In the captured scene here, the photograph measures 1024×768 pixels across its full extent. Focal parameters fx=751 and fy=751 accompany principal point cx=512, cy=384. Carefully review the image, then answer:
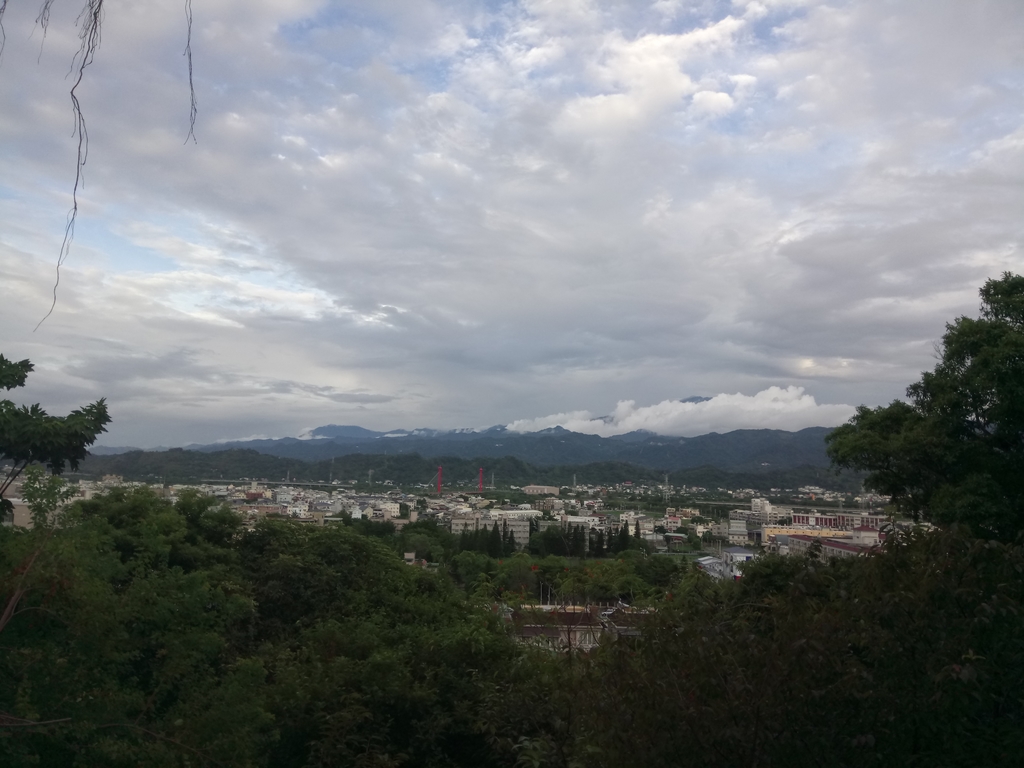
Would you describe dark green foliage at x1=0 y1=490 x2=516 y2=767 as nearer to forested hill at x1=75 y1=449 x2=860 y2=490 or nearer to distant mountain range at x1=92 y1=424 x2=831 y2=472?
forested hill at x1=75 y1=449 x2=860 y2=490

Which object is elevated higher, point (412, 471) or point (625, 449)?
point (625, 449)

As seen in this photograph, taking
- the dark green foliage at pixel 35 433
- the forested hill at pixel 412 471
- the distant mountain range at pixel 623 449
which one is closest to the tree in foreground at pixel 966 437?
the dark green foliage at pixel 35 433

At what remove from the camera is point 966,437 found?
27.9ft

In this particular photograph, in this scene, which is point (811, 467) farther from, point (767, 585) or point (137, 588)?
point (137, 588)

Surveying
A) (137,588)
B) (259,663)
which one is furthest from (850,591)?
(137,588)

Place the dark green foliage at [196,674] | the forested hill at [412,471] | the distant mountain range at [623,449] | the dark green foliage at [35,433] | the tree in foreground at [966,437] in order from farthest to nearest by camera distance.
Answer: the distant mountain range at [623,449], the forested hill at [412,471], the tree in foreground at [966,437], the dark green foliage at [35,433], the dark green foliage at [196,674]

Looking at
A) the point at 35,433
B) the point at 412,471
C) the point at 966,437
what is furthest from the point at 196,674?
the point at 412,471

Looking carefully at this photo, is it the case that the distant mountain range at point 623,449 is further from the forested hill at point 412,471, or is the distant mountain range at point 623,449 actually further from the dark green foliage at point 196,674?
the dark green foliage at point 196,674

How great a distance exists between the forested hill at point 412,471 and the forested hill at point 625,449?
4.15 m

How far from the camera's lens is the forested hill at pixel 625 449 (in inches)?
2835

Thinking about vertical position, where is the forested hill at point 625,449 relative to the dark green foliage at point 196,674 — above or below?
above

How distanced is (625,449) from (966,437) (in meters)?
109

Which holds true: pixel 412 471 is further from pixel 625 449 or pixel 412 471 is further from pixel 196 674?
pixel 196 674

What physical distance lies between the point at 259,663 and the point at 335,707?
94 centimetres
